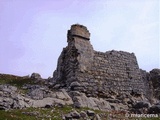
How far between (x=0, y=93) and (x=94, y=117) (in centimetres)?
638

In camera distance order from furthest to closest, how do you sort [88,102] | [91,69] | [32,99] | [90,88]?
[91,69], [90,88], [88,102], [32,99]

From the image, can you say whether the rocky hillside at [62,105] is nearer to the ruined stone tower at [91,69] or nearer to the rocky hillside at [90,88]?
the rocky hillside at [90,88]

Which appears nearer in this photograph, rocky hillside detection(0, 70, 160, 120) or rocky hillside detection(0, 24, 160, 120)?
rocky hillside detection(0, 70, 160, 120)

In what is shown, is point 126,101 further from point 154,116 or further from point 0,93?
point 0,93

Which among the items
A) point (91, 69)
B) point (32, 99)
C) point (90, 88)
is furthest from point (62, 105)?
point (91, 69)

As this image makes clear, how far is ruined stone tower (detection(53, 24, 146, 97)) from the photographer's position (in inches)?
837

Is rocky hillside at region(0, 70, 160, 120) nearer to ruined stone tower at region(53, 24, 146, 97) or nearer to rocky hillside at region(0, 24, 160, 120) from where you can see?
rocky hillside at region(0, 24, 160, 120)

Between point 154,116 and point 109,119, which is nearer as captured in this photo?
point 109,119

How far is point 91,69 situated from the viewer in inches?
874

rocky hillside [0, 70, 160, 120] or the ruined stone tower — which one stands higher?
the ruined stone tower

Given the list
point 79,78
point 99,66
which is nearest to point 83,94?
point 79,78

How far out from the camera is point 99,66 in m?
22.9

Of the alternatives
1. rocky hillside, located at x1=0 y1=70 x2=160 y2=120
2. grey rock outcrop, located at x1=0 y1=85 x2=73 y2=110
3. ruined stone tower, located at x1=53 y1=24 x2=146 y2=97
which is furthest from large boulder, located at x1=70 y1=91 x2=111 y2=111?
ruined stone tower, located at x1=53 y1=24 x2=146 y2=97

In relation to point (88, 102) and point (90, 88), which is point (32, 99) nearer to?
point (88, 102)
